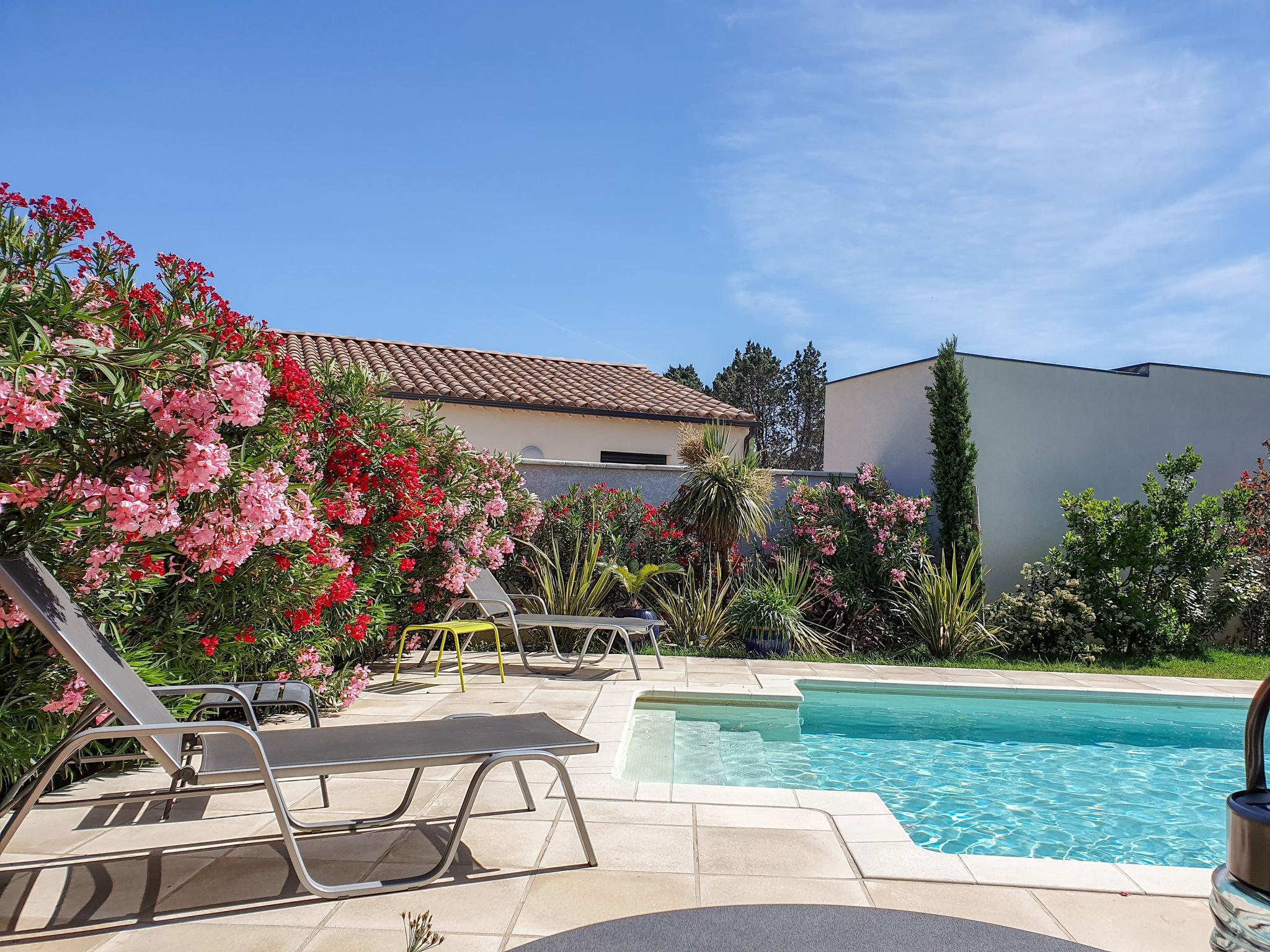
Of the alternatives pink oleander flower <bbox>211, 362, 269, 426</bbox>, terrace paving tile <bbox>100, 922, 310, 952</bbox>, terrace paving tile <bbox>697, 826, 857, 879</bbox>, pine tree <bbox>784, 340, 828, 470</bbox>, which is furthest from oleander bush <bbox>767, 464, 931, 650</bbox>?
pine tree <bbox>784, 340, 828, 470</bbox>

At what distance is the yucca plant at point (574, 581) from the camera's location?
31.4 feet

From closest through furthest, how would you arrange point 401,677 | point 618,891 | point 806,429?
1. point 618,891
2. point 401,677
3. point 806,429

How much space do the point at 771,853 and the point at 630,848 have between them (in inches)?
23.2

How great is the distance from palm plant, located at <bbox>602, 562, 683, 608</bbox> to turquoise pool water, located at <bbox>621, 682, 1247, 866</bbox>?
7.65ft

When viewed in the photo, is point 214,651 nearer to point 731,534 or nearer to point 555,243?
point 731,534

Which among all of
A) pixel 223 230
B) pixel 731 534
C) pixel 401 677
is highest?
pixel 223 230

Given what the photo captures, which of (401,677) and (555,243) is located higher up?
(555,243)

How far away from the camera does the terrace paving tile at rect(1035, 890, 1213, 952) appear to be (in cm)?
273

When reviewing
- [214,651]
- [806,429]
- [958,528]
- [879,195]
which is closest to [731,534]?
[958,528]

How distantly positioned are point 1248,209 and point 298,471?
38.0 ft

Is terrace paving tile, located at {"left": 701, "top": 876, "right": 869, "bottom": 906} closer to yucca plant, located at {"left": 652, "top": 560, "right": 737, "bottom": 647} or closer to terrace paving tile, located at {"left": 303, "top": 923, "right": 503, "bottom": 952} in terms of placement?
terrace paving tile, located at {"left": 303, "top": 923, "right": 503, "bottom": 952}

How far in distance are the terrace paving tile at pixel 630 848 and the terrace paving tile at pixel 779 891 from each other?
0.65ft

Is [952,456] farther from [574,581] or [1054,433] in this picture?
[574,581]

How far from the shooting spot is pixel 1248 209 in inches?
415
